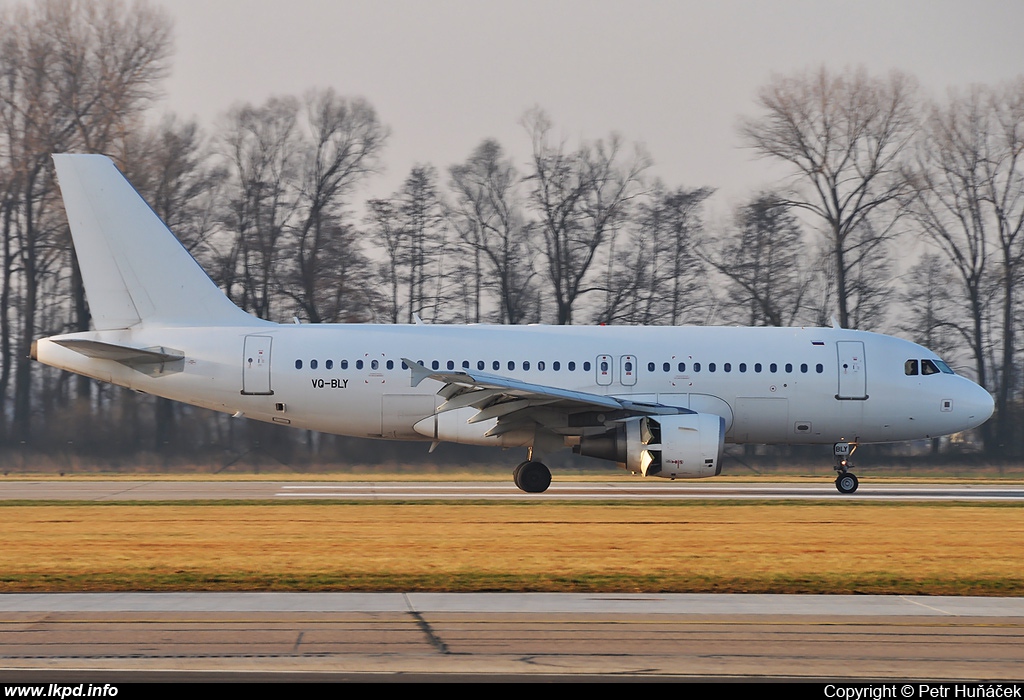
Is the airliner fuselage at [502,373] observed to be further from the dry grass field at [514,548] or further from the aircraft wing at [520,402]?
the dry grass field at [514,548]

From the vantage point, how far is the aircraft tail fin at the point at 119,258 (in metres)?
24.5

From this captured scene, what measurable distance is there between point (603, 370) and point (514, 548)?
10.4 metres

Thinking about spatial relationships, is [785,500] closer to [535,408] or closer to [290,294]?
[535,408]

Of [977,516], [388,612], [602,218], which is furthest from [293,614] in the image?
[602,218]

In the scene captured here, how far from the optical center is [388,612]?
9.47 metres

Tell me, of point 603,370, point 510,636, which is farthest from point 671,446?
point 510,636

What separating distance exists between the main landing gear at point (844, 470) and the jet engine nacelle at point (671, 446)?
3407 mm

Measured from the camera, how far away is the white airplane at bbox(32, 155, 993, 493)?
2389cm

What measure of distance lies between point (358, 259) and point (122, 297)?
17.6m

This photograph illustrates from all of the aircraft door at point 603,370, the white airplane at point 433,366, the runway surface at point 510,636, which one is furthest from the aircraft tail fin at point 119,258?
the runway surface at point 510,636

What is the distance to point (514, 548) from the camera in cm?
1398

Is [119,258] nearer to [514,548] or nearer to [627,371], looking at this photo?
[627,371]

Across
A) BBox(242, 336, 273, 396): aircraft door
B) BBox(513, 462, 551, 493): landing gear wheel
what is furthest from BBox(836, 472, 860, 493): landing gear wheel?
BBox(242, 336, 273, 396): aircraft door

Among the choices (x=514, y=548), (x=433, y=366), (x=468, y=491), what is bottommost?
(x=514, y=548)
